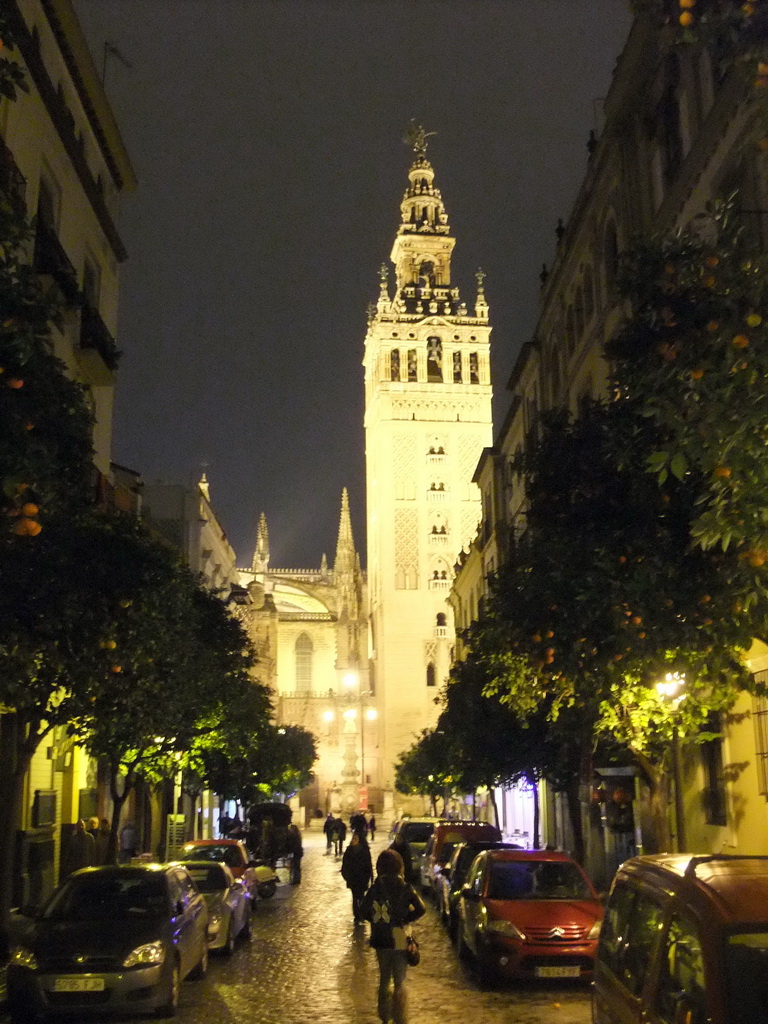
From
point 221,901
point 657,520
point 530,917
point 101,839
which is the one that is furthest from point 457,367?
point 530,917

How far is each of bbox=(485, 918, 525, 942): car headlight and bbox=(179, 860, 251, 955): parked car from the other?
3931 millimetres

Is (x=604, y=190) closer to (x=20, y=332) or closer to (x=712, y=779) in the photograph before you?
(x=712, y=779)

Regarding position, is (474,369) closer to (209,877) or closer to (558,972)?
(209,877)

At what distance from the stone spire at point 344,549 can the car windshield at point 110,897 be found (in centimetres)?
8388

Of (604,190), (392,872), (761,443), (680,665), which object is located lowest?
(392,872)

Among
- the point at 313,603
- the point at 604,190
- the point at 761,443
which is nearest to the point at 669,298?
the point at 761,443

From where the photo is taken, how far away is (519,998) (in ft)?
39.3

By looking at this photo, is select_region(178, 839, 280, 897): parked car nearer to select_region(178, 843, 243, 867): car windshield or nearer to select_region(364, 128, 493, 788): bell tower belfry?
select_region(178, 843, 243, 867): car windshield

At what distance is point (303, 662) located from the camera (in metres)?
94.1

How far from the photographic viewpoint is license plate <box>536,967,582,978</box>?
12250mm

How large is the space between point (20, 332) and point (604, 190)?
1802 centimetres

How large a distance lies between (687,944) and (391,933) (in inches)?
185

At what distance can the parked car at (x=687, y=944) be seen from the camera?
495 centimetres

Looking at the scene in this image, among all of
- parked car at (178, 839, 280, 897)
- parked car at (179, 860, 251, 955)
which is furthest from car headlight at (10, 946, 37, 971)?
parked car at (178, 839, 280, 897)
